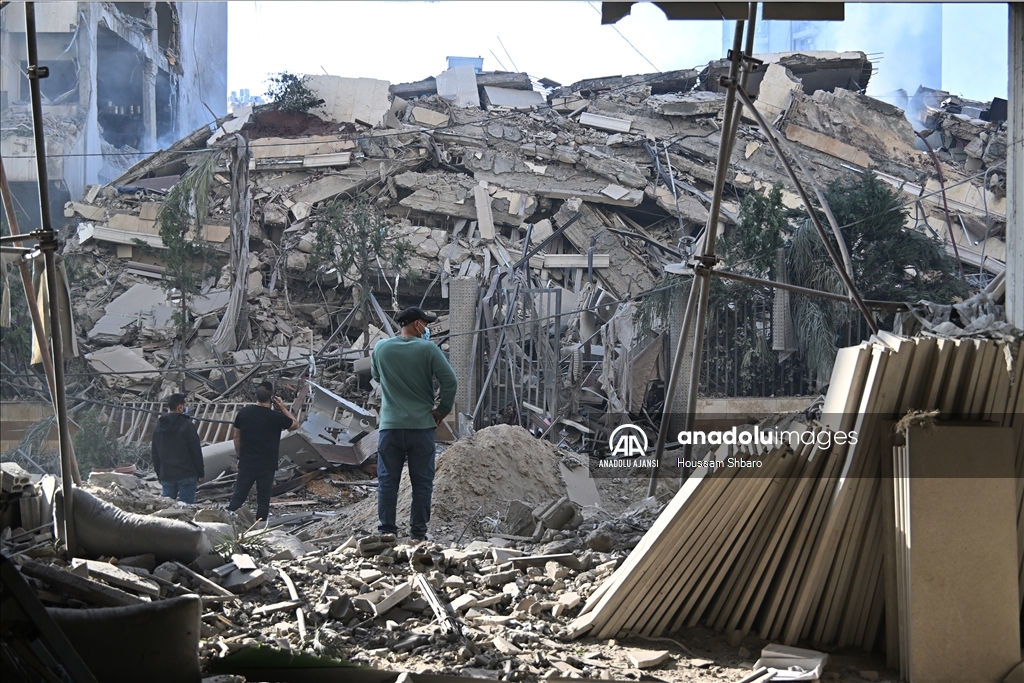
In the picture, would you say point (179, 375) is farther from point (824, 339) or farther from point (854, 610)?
A: point (854, 610)

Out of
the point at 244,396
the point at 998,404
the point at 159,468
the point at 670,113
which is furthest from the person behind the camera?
the point at 244,396

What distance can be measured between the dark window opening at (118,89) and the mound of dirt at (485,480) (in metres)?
4.19

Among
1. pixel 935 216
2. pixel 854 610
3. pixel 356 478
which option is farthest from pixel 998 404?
pixel 356 478

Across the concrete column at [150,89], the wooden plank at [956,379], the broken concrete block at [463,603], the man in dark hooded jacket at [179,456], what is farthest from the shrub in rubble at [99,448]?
the wooden plank at [956,379]

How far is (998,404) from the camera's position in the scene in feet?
10.9

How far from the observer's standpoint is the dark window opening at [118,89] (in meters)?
6.81

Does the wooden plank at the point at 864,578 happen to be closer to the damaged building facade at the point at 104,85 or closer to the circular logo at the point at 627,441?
the circular logo at the point at 627,441

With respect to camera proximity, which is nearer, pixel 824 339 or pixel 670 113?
pixel 824 339

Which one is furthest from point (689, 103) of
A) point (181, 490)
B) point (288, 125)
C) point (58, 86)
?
point (58, 86)

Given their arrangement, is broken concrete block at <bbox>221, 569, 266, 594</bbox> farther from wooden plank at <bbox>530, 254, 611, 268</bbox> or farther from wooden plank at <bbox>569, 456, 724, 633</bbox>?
wooden plank at <bbox>530, 254, 611, 268</bbox>

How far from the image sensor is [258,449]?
5.55m

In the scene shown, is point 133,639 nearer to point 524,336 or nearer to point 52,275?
point 52,275

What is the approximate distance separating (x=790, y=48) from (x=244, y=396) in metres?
5.30

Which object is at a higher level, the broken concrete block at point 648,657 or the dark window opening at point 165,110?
the dark window opening at point 165,110
